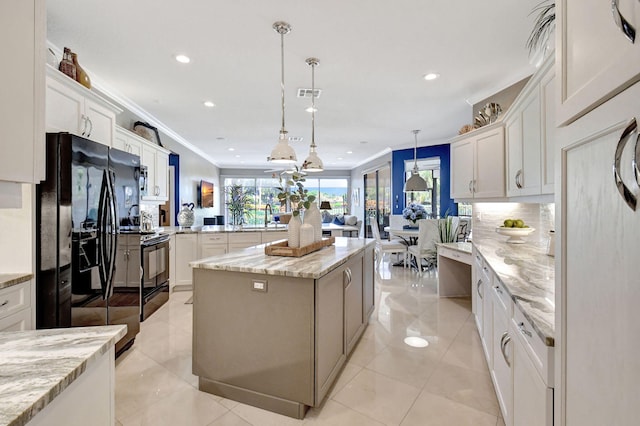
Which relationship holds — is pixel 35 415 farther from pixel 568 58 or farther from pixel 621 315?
pixel 568 58

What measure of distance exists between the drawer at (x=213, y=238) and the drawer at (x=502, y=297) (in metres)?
3.90

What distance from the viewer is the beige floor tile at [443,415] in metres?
1.82

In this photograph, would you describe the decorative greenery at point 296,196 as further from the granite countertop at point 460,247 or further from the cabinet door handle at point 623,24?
the granite countertop at point 460,247

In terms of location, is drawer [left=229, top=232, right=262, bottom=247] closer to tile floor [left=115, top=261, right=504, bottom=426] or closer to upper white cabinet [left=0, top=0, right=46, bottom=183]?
tile floor [left=115, top=261, right=504, bottom=426]

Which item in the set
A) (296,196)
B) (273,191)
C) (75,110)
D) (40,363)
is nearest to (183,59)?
(75,110)

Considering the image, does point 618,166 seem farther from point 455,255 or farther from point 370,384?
point 455,255

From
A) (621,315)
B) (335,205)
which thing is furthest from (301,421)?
(335,205)

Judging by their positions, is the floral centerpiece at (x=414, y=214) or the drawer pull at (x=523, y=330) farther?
the floral centerpiece at (x=414, y=214)

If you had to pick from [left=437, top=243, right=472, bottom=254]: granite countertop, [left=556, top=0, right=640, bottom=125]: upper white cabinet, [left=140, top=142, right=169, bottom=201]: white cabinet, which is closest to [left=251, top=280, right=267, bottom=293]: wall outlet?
[left=556, top=0, right=640, bottom=125]: upper white cabinet

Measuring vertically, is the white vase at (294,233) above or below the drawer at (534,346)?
above

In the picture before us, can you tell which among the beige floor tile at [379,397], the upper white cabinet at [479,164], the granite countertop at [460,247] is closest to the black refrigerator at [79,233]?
the beige floor tile at [379,397]

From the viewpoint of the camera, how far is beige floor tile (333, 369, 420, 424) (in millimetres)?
1904

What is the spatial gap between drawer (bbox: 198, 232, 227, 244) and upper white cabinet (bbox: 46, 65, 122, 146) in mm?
2234

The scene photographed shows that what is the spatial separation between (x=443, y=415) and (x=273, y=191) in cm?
1012
